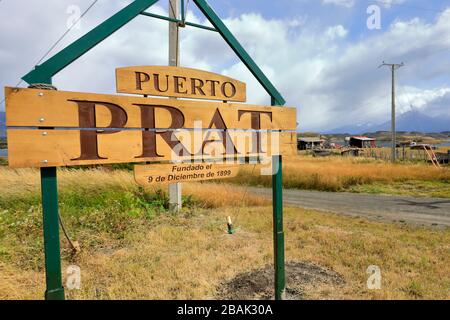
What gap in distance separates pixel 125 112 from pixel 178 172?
0.74 metres

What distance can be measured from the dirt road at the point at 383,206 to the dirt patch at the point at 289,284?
453cm

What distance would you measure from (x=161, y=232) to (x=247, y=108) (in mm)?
3426

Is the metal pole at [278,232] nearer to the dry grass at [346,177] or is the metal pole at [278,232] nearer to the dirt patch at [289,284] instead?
the dirt patch at [289,284]

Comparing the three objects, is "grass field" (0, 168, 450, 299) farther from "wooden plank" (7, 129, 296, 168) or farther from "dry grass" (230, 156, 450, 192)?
"dry grass" (230, 156, 450, 192)

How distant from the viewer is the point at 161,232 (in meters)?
5.29

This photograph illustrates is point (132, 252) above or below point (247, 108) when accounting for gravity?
below

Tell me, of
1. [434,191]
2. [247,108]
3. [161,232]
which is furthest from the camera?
[434,191]

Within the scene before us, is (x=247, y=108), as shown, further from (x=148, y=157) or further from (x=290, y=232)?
(x=290, y=232)

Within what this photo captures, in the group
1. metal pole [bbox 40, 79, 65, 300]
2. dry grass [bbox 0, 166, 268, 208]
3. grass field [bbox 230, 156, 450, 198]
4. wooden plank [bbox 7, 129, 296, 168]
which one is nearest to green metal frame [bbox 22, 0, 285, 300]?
metal pole [bbox 40, 79, 65, 300]

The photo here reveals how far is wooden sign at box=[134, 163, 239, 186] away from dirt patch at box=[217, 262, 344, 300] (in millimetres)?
1468

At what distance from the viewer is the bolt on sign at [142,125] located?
187cm

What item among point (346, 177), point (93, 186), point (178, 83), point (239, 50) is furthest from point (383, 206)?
point (93, 186)
